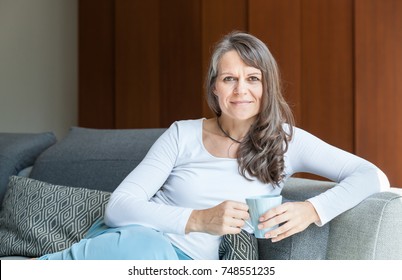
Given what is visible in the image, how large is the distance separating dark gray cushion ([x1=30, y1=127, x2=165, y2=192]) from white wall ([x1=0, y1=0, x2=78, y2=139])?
9.48ft

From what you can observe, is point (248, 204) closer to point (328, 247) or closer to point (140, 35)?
point (328, 247)

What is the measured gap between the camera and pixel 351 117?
3857mm

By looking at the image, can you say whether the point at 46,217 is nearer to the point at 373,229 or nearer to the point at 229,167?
the point at 229,167

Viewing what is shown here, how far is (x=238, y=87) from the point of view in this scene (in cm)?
187

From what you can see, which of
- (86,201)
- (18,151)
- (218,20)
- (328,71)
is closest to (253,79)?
(86,201)

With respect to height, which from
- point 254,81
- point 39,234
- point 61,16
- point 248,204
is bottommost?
point 39,234

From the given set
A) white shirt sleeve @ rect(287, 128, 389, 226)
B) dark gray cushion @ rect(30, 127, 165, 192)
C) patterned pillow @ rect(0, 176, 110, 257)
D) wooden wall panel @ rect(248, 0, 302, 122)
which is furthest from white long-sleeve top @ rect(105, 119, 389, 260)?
wooden wall panel @ rect(248, 0, 302, 122)

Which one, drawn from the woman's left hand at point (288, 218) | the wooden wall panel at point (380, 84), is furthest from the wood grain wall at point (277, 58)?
the woman's left hand at point (288, 218)

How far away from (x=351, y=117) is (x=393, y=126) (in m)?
0.26

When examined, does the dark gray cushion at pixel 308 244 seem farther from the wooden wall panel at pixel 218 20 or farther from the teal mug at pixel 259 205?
the wooden wall panel at pixel 218 20

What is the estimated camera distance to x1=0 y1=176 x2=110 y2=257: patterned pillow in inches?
86.3

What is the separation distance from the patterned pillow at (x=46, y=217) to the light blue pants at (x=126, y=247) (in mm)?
446

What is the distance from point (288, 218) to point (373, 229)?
239mm
